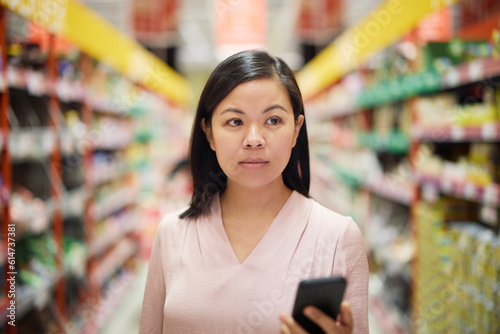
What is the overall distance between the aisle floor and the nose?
3.36 m

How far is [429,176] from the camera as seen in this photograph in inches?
119

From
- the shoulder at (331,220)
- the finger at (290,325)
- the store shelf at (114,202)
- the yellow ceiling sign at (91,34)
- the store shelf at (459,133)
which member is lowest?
the store shelf at (114,202)

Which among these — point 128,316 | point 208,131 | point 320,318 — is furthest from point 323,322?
point 128,316

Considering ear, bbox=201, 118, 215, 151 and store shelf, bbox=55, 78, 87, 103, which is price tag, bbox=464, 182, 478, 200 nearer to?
ear, bbox=201, 118, 215, 151

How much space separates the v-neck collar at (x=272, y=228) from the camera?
1.16 metres

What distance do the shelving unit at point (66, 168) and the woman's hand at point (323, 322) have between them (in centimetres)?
192

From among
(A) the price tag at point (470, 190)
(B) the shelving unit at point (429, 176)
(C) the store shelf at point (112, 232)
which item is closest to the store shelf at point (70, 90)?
(C) the store shelf at point (112, 232)

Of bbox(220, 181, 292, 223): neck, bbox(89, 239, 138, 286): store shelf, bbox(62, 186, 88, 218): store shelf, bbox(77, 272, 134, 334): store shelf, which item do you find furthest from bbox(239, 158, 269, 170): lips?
bbox(89, 239, 138, 286): store shelf

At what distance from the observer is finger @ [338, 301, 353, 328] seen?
968mm

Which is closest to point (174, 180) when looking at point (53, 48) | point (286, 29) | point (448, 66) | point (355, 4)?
point (53, 48)

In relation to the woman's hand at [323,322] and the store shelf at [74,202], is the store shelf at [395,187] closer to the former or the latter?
the woman's hand at [323,322]

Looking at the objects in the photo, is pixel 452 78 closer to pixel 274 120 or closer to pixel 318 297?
pixel 274 120

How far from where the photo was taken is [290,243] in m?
1.17

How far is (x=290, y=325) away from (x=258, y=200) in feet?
1.32
